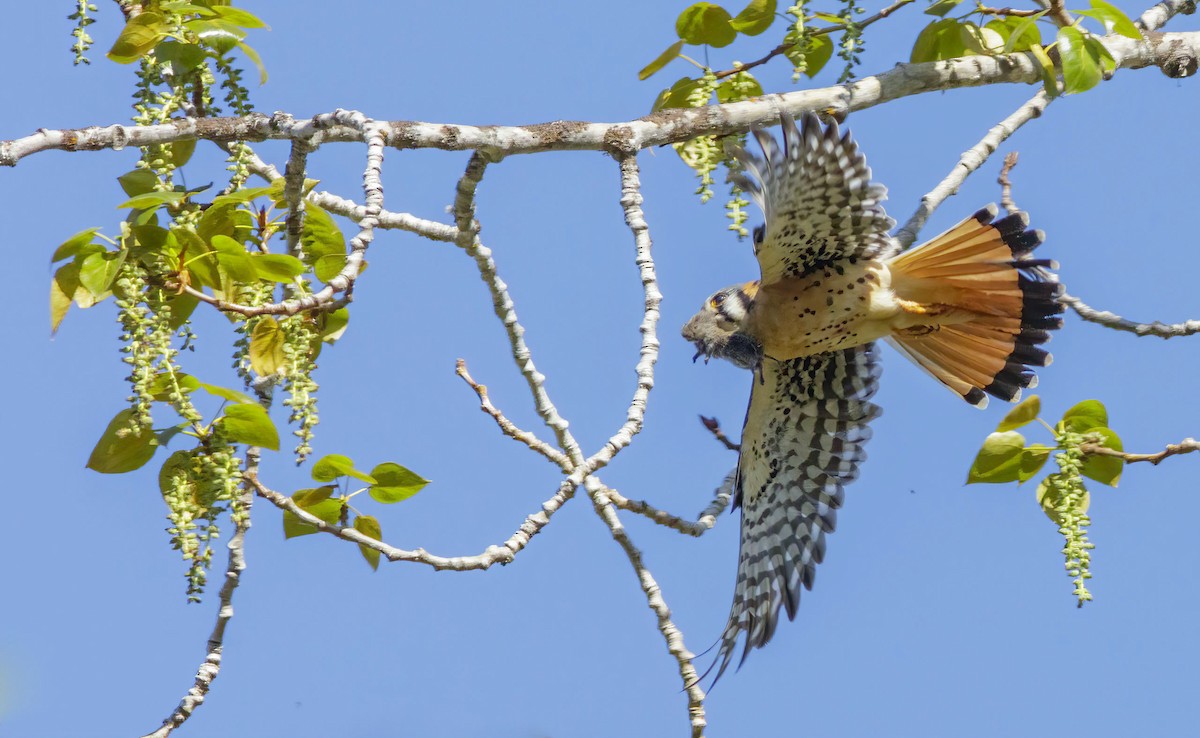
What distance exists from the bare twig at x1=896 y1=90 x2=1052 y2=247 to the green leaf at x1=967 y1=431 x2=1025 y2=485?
3.22 feet

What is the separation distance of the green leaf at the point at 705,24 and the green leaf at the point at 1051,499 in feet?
5.47

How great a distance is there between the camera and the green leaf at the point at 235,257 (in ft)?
8.63

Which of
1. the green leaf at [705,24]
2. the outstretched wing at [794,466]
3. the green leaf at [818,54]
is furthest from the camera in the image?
the outstretched wing at [794,466]

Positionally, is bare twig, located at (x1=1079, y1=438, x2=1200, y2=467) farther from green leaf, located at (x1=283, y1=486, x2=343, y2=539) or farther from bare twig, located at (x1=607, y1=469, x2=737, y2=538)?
green leaf, located at (x1=283, y1=486, x2=343, y2=539)

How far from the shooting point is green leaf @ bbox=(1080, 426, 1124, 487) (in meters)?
3.49

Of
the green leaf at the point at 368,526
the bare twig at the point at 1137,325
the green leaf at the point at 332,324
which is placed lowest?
the green leaf at the point at 368,526

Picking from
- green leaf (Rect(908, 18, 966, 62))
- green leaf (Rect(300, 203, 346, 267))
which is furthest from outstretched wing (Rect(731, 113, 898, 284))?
green leaf (Rect(300, 203, 346, 267))

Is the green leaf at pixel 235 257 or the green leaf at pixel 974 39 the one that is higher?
the green leaf at pixel 974 39

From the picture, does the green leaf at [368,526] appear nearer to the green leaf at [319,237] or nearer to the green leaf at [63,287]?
the green leaf at [319,237]

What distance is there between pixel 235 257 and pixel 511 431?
45.1 inches

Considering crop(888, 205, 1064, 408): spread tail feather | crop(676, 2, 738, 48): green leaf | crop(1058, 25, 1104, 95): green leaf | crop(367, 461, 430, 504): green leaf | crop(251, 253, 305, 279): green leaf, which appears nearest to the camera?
crop(251, 253, 305, 279): green leaf

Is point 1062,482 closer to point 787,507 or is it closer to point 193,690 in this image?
point 787,507


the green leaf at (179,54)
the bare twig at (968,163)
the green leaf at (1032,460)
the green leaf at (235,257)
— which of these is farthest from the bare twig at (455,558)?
the bare twig at (968,163)

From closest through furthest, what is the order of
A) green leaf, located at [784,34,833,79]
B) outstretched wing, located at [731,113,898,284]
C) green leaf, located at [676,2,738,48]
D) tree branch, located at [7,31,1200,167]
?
tree branch, located at [7,31,1200,167]
green leaf, located at [676,2,738,48]
outstretched wing, located at [731,113,898,284]
green leaf, located at [784,34,833,79]
